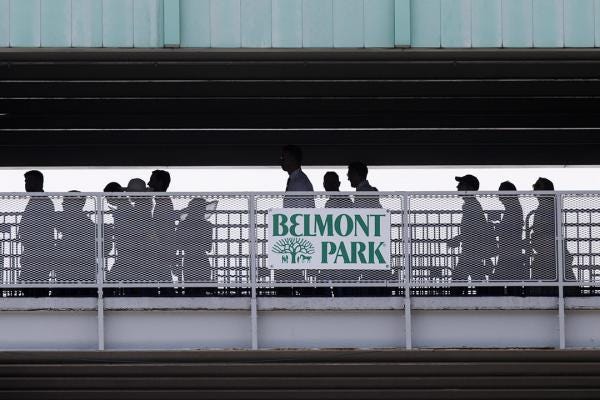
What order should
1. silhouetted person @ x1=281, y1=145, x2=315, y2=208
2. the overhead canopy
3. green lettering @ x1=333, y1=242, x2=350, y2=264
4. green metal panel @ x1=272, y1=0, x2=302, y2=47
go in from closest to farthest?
green lettering @ x1=333, y1=242, x2=350, y2=264 < silhouetted person @ x1=281, y1=145, x2=315, y2=208 < green metal panel @ x1=272, y1=0, x2=302, y2=47 < the overhead canopy

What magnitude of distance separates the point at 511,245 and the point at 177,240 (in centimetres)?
403

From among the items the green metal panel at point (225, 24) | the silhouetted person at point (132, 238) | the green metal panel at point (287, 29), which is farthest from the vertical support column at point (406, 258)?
the green metal panel at point (225, 24)

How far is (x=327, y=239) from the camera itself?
1867 cm

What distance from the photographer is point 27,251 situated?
18.7 m

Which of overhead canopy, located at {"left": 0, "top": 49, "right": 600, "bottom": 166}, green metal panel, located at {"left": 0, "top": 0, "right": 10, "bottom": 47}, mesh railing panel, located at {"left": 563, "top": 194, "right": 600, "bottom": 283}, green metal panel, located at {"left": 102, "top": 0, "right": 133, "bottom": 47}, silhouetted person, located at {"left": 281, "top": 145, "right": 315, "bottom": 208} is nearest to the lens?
silhouetted person, located at {"left": 281, "top": 145, "right": 315, "bottom": 208}

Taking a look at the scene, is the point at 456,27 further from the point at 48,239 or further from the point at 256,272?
the point at 48,239

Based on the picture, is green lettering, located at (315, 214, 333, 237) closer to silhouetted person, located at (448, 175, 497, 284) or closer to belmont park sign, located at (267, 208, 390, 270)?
belmont park sign, located at (267, 208, 390, 270)

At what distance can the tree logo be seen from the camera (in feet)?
61.3

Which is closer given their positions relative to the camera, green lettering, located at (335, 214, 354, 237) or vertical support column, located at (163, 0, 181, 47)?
green lettering, located at (335, 214, 354, 237)

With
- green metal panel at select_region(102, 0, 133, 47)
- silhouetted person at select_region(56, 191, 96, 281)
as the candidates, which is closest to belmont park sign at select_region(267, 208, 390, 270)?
silhouetted person at select_region(56, 191, 96, 281)

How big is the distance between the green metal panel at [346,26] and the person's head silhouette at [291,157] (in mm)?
1817

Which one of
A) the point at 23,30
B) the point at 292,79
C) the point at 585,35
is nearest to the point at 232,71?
the point at 292,79

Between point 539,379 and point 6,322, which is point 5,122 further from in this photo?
point 539,379

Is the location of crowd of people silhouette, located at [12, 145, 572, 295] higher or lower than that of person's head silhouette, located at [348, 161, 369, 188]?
lower
